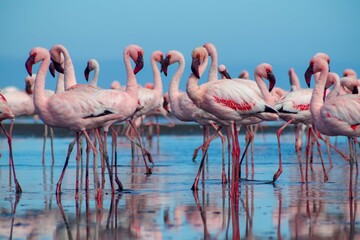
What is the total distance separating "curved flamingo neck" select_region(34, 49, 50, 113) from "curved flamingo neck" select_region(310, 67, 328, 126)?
3.08 m

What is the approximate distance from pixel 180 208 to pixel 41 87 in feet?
7.80

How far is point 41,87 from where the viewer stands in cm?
948

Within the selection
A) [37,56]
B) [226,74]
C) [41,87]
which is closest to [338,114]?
[41,87]

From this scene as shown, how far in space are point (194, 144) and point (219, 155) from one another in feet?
13.1

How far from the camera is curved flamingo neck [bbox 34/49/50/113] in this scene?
30.6 feet

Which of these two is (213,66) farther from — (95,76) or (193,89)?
(193,89)

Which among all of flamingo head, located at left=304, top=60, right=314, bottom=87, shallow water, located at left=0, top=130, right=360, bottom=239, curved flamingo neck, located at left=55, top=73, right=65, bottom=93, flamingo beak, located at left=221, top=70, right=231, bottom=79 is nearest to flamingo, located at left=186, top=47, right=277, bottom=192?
shallow water, located at left=0, top=130, right=360, bottom=239

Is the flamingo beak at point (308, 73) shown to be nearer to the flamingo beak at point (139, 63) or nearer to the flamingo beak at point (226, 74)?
the flamingo beak at point (139, 63)

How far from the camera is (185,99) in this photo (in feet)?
38.3

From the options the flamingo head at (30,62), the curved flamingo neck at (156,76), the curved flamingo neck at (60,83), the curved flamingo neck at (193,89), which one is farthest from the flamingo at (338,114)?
the curved flamingo neck at (156,76)

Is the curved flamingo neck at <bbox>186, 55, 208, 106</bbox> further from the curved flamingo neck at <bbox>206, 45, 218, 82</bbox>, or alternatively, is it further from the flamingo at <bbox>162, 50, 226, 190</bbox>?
the curved flamingo neck at <bbox>206, 45, 218, 82</bbox>

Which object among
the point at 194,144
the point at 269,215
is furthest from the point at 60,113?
the point at 194,144

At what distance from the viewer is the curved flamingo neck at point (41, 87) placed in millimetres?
9336

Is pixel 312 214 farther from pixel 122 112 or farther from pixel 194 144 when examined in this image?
pixel 194 144
